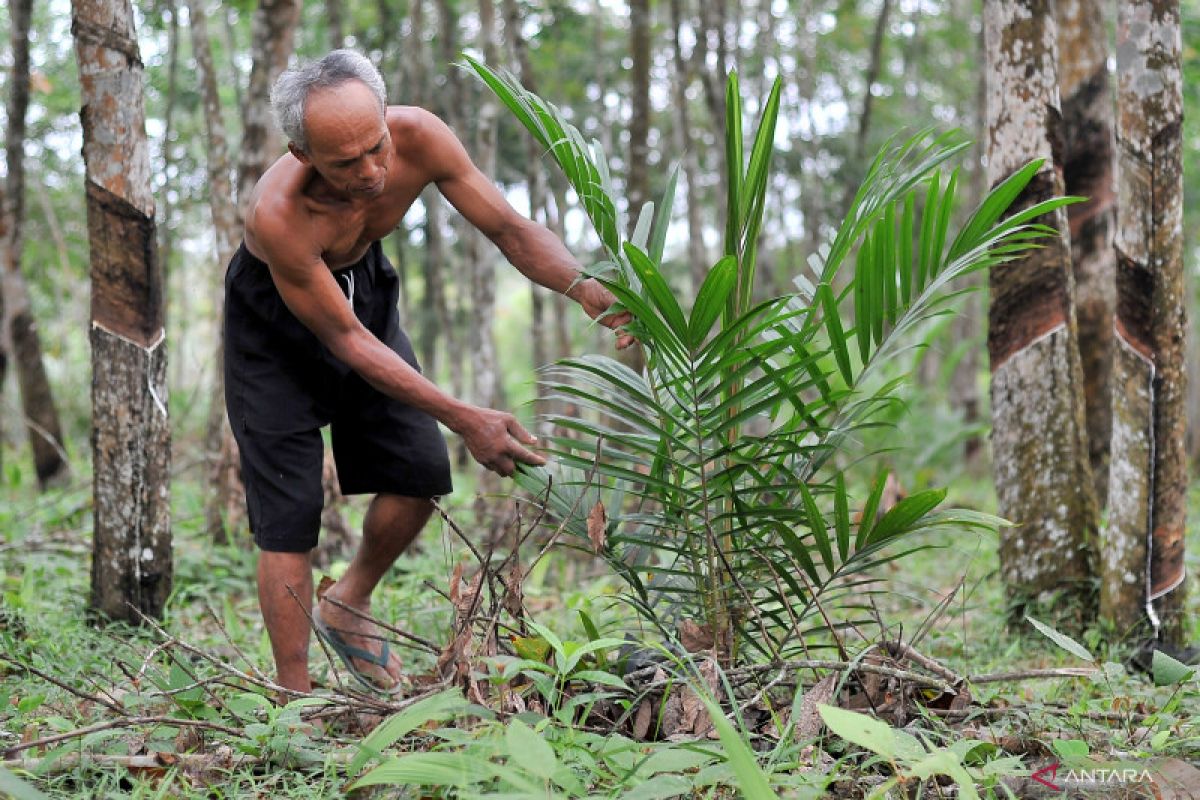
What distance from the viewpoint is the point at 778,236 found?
60.9 feet

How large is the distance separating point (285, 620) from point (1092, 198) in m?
4.18

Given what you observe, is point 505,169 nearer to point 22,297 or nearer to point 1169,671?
point 22,297

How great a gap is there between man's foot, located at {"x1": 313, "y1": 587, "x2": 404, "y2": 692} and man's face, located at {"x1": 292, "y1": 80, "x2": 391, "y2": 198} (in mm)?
1260

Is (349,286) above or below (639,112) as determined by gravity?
below

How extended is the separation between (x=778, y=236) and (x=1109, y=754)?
16.7 meters

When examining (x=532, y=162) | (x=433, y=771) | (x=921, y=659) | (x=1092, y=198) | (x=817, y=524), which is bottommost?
(x=921, y=659)

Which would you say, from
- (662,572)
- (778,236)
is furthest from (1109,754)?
(778,236)

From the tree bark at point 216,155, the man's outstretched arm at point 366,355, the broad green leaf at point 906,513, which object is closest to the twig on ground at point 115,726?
the man's outstretched arm at point 366,355

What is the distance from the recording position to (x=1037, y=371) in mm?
3801

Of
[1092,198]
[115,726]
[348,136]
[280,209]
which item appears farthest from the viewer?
[1092,198]

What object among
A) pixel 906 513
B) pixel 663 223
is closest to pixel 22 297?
pixel 663 223

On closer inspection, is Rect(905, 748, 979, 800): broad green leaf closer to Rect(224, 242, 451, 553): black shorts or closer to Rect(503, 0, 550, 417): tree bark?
Rect(224, 242, 451, 553): black shorts

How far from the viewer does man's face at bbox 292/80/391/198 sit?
2637 mm

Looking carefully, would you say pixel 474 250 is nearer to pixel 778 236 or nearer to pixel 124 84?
pixel 124 84
